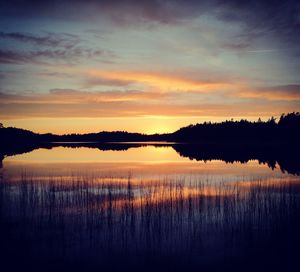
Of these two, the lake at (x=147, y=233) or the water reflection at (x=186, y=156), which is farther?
the water reflection at (x=186, y=156)

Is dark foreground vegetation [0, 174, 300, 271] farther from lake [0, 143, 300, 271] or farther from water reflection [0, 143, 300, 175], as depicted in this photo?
water reflection [0, 143, 300, 175]

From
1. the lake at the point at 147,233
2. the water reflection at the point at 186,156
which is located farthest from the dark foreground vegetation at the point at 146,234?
the water reflection at the point at 186,156

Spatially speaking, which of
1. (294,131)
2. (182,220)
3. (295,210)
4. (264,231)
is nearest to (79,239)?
(182,220)

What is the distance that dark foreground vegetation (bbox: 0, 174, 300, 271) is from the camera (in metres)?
9.38

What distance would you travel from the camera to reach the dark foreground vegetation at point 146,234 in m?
9.38

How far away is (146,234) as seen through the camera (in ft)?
38.8

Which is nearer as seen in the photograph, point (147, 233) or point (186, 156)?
point (147, 233)

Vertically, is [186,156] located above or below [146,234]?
above

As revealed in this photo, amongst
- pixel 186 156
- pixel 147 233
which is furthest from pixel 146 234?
pixel 186 156

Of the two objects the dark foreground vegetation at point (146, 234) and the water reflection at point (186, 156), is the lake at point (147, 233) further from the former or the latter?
the water reflection at point (186, 156)

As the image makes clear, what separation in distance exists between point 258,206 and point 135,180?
11.4m

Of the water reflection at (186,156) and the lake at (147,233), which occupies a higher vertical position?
the water reflection at (186,156)

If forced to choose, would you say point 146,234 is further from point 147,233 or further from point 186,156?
point 186,156

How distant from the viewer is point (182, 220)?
1353 cm
